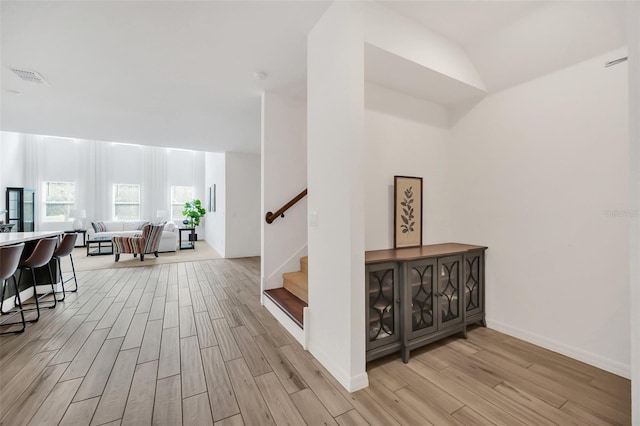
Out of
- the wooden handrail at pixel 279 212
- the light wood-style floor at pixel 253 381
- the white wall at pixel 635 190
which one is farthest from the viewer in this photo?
the wooden handrail at pixel 279 212

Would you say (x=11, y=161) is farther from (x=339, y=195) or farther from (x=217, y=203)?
(x=339, y=195)

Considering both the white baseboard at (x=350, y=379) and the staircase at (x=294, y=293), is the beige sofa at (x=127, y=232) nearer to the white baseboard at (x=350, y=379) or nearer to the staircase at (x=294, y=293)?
the staircase at (x=294, y=293)

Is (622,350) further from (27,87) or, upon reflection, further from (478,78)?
(27,87)

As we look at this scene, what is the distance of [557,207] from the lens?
219 centimetres

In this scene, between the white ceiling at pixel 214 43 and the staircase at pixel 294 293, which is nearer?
the white ceiling at pixel 214 43

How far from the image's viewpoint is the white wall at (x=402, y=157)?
8.05 feet

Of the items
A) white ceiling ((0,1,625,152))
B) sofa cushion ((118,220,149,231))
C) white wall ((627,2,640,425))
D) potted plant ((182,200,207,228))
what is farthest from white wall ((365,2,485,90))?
sofa cushion ((118,220,149,231))

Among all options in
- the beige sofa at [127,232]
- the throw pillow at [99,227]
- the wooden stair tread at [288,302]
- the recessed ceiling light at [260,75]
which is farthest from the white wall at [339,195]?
the throw pillow at [99,227]

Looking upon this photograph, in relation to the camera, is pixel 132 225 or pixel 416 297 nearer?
pixel 416 297

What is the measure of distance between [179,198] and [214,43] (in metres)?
8.43

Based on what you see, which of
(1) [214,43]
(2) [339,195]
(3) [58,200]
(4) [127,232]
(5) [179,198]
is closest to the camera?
(2) [339,195]

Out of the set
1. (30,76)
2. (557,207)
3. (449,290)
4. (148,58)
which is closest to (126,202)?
(30,76)

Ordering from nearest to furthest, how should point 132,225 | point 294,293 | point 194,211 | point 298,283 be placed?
point 298,283 → point 294,293 → point 132,225 → point 194,211

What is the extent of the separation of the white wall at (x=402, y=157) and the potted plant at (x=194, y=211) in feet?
24.7
